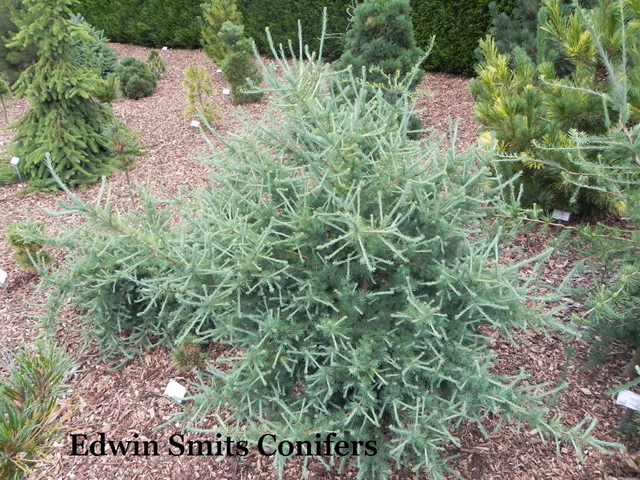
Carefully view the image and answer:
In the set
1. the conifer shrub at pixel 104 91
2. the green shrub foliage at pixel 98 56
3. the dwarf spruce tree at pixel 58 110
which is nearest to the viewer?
the dwarf spruce tree at pixel 58 110

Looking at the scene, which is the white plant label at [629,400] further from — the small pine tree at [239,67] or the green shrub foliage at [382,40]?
the small pine tree at [239,67]

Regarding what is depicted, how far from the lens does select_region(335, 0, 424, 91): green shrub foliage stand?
532 centimetres

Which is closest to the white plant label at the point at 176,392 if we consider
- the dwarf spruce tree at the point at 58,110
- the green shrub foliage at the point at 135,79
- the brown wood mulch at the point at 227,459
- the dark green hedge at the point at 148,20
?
the brown wood mulch at the point at 227,459

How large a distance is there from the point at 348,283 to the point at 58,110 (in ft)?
14.3

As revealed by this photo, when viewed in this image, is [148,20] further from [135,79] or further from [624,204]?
[624,204]

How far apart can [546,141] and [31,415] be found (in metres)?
3.22

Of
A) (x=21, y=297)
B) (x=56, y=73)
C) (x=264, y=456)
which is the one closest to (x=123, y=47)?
(x=56, y=73)

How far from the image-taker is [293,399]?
7.91 feet

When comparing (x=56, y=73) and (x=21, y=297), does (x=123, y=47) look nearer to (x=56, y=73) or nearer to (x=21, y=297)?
(x=56, y=73)

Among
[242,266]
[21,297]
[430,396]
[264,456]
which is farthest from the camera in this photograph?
[21,297]

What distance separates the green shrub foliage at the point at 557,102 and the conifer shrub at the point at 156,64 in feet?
19.6

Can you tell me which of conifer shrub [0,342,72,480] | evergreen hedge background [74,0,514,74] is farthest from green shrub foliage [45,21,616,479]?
evergreen hedge background [74,0,514,74]

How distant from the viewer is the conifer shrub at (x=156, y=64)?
8242 mm

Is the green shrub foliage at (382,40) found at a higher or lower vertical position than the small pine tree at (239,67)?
higher
